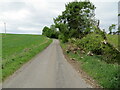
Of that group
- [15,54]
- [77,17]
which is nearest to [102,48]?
[15,54]

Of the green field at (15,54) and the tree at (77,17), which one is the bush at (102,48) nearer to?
the green field at (15,54)

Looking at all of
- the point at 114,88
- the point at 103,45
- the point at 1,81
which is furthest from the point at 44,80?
the point at 103,45

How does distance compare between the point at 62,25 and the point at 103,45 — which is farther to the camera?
the point at 62,25

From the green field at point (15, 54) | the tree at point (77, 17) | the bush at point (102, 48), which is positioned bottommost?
the green field at point (15, 54)

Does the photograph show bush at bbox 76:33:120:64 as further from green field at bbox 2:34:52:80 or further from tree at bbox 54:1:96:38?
tree at bbox 54:1:96:38

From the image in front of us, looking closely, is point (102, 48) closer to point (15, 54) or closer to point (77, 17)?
point (15, 54)

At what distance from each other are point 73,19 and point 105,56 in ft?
66.1

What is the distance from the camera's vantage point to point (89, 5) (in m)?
35.2

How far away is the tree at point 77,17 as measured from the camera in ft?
107

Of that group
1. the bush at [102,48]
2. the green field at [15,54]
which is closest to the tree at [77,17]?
the green field at [15,54]

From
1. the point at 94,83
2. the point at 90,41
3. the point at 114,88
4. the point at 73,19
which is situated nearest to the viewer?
the point at 114,88

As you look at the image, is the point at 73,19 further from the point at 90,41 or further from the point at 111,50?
the point at 111,50

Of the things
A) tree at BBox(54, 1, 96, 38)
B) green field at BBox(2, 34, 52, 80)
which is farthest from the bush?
tree at BBox(54, 1, 96, 38)

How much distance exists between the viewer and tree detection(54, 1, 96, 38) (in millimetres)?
32562
